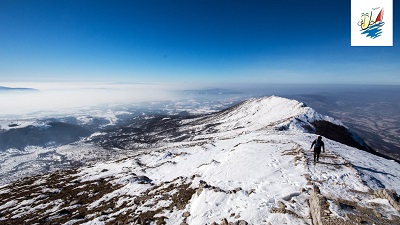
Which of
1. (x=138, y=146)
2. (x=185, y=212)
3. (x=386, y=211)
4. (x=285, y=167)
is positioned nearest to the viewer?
(x=386, y=211)

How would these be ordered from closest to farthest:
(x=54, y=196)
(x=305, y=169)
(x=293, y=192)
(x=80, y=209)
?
(x=293, y=192) < (x=305, y=169) < (x=80, y=209) < (x=54, y=196)

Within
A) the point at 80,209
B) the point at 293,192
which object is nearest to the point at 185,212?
the point at 293,192

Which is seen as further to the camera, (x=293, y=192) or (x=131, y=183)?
(x=131, y=183)

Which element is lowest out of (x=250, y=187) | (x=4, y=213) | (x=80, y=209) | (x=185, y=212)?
(x=4, y=213)

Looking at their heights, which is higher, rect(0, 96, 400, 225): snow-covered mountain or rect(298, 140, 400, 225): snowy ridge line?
rect(298, 140, 400, 225): snowy ridge line

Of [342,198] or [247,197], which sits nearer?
[342,198]

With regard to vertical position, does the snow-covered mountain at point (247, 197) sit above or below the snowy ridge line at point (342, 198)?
below

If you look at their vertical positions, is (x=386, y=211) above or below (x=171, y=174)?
above

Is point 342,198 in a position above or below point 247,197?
above

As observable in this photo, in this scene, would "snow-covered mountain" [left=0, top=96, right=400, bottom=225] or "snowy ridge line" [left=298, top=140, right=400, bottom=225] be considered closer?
"snowy ridge line" [left=298, top=140, right=400, bottom=225]

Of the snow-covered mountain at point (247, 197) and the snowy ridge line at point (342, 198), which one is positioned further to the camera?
the snow-covered mountain at point (247, 197)

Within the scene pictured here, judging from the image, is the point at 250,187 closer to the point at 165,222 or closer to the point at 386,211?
the point at 165,222
